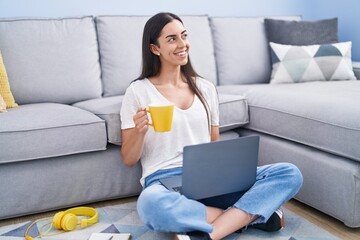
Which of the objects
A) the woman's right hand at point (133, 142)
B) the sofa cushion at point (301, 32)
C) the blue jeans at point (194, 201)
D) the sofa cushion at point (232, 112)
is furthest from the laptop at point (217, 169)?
the sofa cushion at point (301, 32)


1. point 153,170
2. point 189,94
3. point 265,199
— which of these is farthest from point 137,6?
point 265,199

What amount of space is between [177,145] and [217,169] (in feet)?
0.90

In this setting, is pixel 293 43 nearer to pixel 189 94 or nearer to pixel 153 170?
pixel 189 94

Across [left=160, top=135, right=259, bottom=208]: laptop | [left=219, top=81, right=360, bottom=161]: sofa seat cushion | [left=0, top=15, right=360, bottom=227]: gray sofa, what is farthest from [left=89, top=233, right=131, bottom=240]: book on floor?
[left=219, top=81, right=360, bottom=161]: sofa seat cushion

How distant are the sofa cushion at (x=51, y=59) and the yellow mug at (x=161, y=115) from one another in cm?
103

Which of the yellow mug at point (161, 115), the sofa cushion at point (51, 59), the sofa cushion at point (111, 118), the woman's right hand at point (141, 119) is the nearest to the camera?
the yellow mug at point (161, 115)

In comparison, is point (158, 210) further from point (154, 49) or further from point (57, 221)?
point (154, 49)

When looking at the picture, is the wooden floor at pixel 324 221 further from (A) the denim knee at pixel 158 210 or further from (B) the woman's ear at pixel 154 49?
(B) the woman's ear at pixel 154 49

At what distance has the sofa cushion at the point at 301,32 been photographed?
2637 mm

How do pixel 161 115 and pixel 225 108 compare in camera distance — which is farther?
pixel 225 108

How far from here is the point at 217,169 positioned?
143 cm

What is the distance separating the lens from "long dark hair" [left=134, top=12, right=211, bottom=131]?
1.68 m

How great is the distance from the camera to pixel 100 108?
1.94 meters

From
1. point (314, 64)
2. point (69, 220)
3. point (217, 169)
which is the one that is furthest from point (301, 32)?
point (69, 220)
